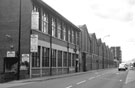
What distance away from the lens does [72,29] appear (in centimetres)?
5094

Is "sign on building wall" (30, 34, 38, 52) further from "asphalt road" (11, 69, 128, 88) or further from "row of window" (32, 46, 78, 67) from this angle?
"asphalt road" (11, 69, 128, 88)

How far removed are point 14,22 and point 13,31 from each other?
3.76 feet

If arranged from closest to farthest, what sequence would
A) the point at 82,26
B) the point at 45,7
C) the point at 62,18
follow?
the point at 45,7, the point at 62,18, the point at 82,26

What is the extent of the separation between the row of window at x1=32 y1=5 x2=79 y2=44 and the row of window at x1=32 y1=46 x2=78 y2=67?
108 inches

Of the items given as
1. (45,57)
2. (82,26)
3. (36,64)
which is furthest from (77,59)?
(36,64)

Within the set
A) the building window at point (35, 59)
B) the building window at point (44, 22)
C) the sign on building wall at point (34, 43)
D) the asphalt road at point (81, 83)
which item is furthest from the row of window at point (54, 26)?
the asphalt road at point (81, 83)

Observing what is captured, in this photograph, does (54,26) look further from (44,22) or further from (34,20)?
(34,20)

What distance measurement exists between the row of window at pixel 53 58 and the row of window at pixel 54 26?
9.02 feet

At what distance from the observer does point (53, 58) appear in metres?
37.8

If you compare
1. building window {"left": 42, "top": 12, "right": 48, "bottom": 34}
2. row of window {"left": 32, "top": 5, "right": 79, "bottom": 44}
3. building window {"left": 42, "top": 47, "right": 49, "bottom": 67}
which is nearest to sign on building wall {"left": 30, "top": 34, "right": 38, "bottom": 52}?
row of window {"left": 32, "top": 5, "right": 79, "bottom": 44}

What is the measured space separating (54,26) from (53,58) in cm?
531

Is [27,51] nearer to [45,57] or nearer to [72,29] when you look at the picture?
[45,57]

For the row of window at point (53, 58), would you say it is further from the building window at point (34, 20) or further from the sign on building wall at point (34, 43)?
the building window at point (34, 20)

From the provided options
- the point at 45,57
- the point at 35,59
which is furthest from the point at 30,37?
the point at 45,57
